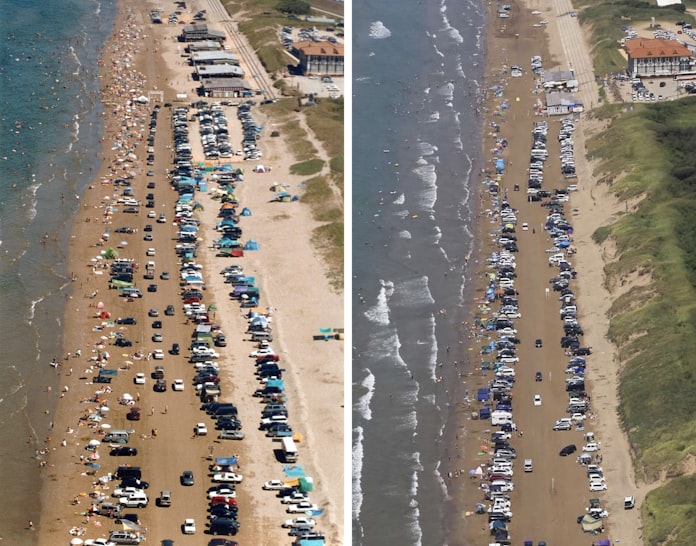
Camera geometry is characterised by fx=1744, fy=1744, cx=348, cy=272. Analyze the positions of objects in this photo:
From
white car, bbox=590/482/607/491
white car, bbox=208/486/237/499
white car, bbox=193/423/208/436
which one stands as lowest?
white car, bbox=590/482/607/491

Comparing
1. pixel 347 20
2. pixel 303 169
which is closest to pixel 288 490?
pixel 347 20

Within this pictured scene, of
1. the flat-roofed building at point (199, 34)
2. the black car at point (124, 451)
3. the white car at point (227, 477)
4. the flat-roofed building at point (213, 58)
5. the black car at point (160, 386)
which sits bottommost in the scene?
the flat-roofed building at point (199, 34)

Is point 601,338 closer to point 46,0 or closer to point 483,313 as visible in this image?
point 483,313

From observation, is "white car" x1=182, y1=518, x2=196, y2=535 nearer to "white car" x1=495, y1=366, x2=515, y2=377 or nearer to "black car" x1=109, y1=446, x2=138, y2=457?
"black car" x1=109, y1=446, x2=138, y2=457

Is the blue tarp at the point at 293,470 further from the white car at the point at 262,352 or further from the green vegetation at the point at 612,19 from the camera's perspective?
the green vegetation at the point at 612,19

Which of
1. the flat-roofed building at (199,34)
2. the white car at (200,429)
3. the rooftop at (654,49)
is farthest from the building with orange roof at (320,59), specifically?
the white car at (200,429)

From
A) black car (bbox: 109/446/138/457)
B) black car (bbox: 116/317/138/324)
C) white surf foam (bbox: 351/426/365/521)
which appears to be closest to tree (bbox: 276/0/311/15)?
black car (bbox: 116/317/138/324)
